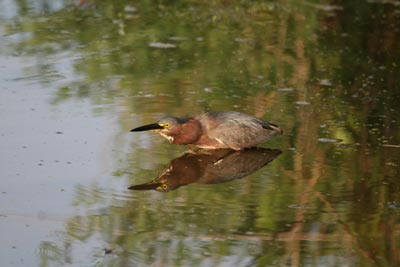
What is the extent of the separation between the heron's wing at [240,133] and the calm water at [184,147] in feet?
0.36

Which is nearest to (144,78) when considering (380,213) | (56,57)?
(56,57)

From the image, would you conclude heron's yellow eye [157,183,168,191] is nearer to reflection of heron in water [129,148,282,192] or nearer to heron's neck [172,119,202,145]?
reflection of heron in water [129,148,282,192]

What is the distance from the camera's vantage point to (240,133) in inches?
270

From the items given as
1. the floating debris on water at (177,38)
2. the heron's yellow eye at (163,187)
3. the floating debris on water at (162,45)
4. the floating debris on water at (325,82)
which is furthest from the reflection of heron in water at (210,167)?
the floating debris on water at (177,38)

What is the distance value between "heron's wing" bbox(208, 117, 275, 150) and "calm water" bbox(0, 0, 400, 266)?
0.11 metres

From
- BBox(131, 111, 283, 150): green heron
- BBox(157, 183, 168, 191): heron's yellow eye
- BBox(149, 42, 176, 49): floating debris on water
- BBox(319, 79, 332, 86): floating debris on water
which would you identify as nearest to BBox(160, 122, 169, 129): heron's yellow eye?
BBox(131, 111, 283, 150): green heron

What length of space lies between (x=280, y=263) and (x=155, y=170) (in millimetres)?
1550

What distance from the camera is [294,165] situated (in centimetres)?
666

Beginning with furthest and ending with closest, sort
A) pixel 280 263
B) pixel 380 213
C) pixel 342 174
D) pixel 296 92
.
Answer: pixel 296 92 → pixel 342 174 → pixel 380 213 → pixel 280 263

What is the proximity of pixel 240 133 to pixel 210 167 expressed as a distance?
0.33 metres

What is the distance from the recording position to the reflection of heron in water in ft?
20.8

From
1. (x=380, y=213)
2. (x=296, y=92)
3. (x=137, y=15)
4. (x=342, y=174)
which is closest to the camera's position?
(x=380, y=213)

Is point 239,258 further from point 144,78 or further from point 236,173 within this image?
point 144,78

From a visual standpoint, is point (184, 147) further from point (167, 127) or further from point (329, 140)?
point (329, 140)
